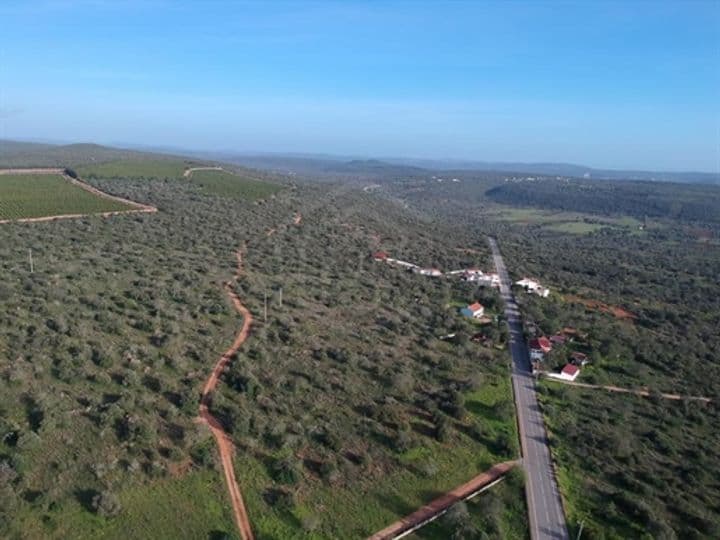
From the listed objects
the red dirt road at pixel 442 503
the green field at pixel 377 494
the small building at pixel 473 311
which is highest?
the small building at pixel 473 311

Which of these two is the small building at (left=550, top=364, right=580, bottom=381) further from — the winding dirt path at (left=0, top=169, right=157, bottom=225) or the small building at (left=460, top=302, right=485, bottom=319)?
the winding dirt path at (left=0, top=169, right=157, bottom=225)

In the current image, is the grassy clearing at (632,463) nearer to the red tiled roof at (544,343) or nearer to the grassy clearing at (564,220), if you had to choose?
the red tiled roof at (544,343)

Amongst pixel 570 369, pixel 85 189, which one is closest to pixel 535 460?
pixel 570 369

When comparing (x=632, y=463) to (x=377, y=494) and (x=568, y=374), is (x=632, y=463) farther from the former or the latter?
(x=377, y=494)

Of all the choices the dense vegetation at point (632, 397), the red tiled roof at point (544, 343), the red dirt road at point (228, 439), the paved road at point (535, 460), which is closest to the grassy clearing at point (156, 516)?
the red dirt road at point (228, 439)

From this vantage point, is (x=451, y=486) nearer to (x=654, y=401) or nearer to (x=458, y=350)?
(x=458, y=350)

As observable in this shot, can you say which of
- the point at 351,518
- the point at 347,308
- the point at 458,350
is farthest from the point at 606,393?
the point at 351,518
